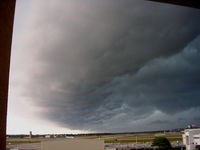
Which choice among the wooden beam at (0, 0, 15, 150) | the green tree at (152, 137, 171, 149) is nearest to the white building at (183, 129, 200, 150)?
the green tree at (152, 137, 171, 149)

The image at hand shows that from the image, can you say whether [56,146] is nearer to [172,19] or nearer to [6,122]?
[6,122]

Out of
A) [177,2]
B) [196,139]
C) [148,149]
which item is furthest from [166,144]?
[177,2]

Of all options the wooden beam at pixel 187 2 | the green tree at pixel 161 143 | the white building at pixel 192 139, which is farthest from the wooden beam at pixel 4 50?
the green tree at pixel 161 143

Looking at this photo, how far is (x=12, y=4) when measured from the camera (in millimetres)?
1930

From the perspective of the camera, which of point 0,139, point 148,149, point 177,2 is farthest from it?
point 148,149

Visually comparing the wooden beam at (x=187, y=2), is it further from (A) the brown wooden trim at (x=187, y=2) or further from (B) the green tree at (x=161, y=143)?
(B) the green tree at (x=161, y=143)

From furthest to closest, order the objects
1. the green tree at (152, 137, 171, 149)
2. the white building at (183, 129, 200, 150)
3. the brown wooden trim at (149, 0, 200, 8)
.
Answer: the green tree at (152, 137, 171, 149) → the white building at (183, 129, 200, 150) → the brown wooden trim at (149, 0, 200, 8)

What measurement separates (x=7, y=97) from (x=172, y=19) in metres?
8.89

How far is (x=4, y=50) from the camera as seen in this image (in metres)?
1.98

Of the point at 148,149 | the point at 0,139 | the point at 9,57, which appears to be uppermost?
the point at 9,57

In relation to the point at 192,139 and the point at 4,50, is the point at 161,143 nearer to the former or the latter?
the point at 192,139

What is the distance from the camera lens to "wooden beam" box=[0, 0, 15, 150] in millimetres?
1908

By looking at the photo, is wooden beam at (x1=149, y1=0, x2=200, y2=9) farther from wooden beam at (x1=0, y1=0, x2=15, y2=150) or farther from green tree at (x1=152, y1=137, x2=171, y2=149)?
green tree at (x1=152, y1=137, x2=171, y2=149)

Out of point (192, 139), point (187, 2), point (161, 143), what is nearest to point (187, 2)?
point (187, 2)
